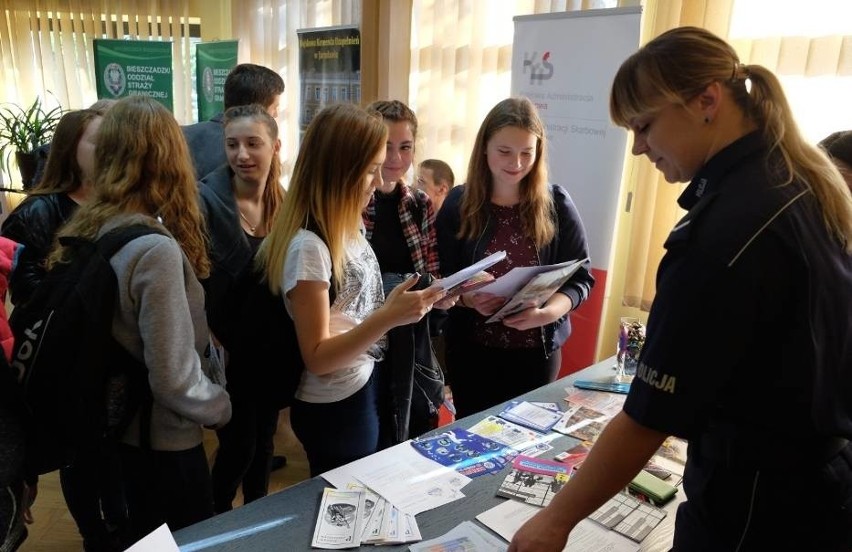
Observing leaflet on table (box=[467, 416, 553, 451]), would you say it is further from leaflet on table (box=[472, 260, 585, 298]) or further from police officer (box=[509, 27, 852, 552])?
police officer (box=[509, 27, 852, 552])

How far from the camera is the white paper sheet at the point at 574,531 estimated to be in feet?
3.58

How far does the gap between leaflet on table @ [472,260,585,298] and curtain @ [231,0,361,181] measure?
3784 mm

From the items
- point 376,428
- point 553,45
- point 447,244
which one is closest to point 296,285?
point 376,428

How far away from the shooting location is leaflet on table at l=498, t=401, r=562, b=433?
1.53 metres

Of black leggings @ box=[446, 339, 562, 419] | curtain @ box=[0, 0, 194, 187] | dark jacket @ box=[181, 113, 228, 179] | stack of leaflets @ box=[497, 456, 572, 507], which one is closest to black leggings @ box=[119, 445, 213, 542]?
stack of leaflets @ box=[497, 456, 572, 507]

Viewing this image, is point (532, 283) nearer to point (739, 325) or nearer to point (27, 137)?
point (739, 325)

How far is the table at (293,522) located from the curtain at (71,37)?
5.97 meters

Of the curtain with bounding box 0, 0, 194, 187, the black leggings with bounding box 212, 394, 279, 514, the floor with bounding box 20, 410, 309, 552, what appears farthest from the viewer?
the curtain with bounding box 0, 0, 194, 187

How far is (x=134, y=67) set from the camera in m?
5.50

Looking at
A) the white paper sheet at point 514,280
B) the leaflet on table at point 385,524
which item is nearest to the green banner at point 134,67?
the white paper sheet at point 514,280

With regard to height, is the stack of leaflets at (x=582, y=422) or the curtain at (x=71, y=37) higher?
the curtain at (x=71, y=37)

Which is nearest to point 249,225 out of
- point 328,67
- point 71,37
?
point 328,67

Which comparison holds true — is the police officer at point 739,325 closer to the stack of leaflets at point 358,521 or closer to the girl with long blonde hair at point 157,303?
the stack of leaflets at point 358,521

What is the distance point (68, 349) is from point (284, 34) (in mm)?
4692
